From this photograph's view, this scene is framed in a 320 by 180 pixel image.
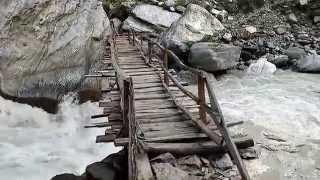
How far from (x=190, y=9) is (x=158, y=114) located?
1110cm

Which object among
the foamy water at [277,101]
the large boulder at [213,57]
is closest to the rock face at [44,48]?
the large boulder at [213,57]

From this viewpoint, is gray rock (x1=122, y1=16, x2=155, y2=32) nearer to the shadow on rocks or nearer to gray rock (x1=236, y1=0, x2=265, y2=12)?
gray rock (x1=236, y1=0, x2=265, y2=12)

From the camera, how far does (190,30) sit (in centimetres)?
1648

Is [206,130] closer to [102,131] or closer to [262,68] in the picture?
[102,131]

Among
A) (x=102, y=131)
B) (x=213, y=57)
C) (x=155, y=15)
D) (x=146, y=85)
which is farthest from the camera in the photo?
(x=155, y=15)

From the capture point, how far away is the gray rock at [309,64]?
14641 mm

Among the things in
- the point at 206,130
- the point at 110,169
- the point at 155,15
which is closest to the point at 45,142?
the point at 110,169

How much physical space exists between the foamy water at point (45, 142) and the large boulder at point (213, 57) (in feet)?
15.8

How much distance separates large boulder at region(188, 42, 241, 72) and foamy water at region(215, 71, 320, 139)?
527 mm

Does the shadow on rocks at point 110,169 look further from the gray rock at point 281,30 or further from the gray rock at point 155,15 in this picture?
the gray rock at point 281,30

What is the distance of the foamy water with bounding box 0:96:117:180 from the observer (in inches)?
307

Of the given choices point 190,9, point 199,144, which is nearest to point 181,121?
point 199,144

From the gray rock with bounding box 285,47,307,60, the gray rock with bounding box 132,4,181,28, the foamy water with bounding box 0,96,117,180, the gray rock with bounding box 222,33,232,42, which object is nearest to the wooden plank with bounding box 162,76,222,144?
the foamy water with bounding box 0,96,117,180

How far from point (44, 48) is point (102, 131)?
3.29m
